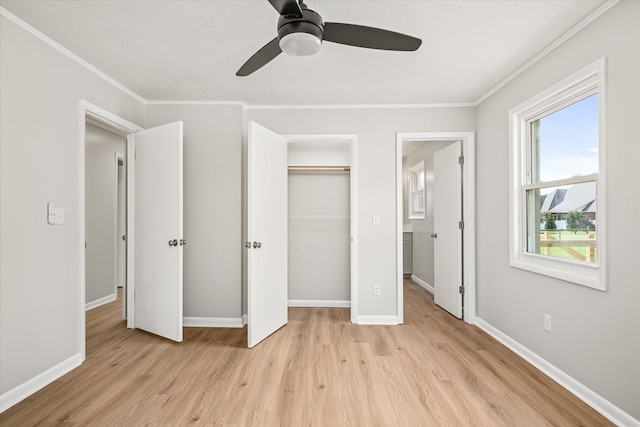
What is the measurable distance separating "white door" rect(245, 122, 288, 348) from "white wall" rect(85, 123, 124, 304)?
264 cm

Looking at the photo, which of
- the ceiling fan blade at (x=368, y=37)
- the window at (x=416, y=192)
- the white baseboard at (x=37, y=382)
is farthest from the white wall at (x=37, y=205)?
the window at (x=416, y=192)

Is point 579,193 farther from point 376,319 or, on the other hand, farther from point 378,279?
point 376,319

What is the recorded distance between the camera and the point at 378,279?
3418mm

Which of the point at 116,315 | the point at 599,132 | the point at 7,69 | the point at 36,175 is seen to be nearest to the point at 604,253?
the point at 599,132

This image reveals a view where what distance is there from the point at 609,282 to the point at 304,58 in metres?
2.56

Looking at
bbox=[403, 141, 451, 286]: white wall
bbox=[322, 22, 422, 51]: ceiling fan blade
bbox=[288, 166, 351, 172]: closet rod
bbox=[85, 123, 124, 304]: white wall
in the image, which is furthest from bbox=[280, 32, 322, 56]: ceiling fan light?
bbox=[85, 123, 124, 304]: white wall

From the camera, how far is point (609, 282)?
180 centimetres

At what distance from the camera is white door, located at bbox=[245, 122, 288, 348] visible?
2.81m

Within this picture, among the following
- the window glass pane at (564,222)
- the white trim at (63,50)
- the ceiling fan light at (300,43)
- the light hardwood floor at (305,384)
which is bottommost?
the light hardwood floor at (305,384)

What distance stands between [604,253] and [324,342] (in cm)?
221

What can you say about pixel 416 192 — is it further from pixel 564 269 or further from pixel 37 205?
pixel 37 205

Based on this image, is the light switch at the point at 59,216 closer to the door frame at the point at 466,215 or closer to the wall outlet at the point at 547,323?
the door frame at the point at 466,215

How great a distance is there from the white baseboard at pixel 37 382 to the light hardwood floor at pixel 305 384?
44 mm

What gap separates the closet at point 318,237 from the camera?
407 cm
